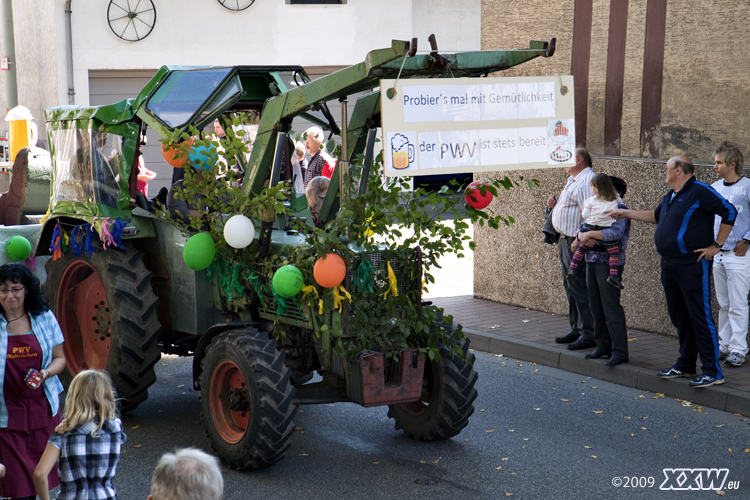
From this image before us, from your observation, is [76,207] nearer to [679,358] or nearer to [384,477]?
[384,477]

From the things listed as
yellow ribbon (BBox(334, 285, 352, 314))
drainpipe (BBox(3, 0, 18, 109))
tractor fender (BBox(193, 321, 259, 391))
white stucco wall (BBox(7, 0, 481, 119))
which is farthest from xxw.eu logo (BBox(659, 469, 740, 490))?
white stucco wall (BBox(7, 0, 481, 119))

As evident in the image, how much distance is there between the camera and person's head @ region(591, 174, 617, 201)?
7.88m

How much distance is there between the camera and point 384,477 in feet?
18.1

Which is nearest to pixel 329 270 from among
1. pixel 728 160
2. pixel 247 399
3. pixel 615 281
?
pixel 247 399

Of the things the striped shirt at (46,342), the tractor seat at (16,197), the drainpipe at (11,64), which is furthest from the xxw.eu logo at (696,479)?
the drainpipe at (11,64)

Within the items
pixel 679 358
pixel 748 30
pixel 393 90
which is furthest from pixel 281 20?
pixel 393 90

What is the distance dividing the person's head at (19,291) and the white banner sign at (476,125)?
1957 millimetres

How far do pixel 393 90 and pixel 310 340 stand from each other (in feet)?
6.76

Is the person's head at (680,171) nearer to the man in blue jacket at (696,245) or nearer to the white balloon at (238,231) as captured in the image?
the man in blue jacket at (696,245)

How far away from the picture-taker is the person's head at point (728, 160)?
25.1 ft

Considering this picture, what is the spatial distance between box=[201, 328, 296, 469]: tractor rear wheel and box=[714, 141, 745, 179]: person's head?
4.42 metres

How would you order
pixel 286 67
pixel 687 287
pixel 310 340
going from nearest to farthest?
pixel 310 340 < pixel 286 67 < pixel 687 287

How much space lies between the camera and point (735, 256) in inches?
303

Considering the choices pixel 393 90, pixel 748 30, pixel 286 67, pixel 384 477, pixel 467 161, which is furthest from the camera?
pixel 748 30
